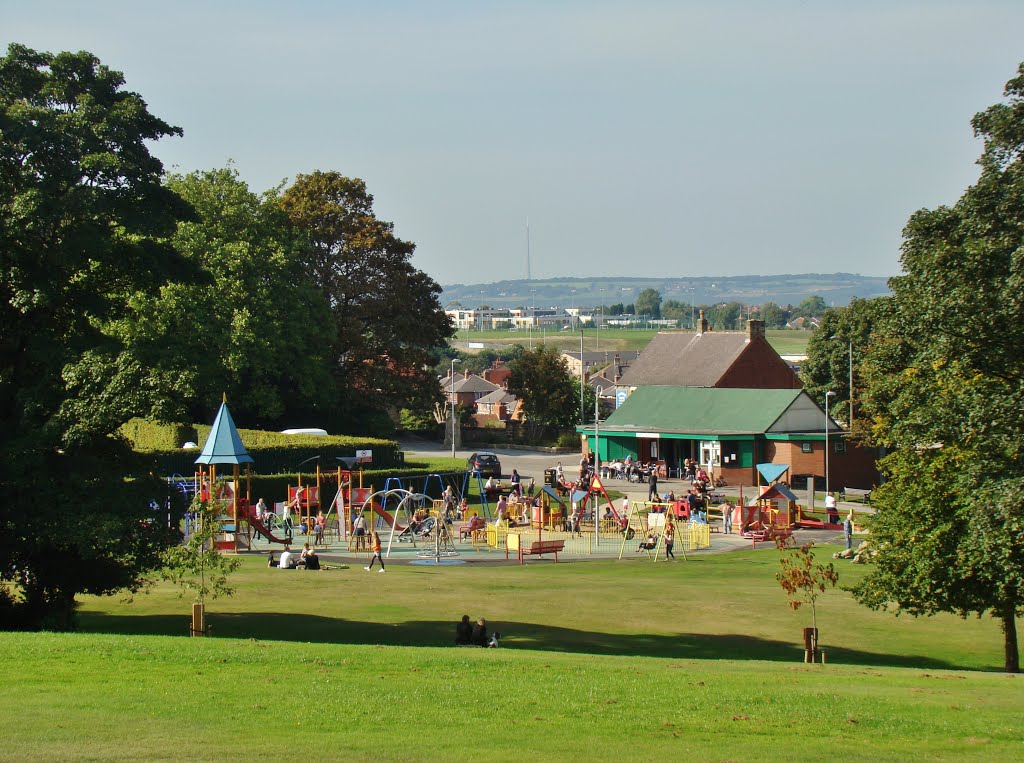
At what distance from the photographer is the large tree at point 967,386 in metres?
A: 20.9

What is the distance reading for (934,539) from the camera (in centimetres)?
2375

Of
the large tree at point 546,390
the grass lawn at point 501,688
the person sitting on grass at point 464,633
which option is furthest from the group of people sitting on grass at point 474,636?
the large tree at point 546,390

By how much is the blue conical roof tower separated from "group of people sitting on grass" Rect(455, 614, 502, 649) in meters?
20.6

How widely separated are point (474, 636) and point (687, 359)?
62470 mm

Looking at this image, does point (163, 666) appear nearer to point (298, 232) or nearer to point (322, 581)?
point (322, 581)

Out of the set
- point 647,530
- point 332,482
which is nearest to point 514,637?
point 647,530

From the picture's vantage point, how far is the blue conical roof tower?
1705 inches

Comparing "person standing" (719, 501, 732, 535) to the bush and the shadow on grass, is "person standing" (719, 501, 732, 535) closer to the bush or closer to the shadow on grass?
the shadow on grass

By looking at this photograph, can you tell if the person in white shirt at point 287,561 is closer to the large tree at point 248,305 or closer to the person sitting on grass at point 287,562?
the person sitting on grass at point 287,562

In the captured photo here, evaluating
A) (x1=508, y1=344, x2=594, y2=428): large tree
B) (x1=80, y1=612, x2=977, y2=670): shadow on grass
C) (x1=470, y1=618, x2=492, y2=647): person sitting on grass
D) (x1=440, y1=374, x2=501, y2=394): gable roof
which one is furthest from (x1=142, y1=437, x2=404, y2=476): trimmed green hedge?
(x1=440, y1=374, x2=501, y2=394): gable roof

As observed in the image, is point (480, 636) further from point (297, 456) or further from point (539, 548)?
point (297, 456)

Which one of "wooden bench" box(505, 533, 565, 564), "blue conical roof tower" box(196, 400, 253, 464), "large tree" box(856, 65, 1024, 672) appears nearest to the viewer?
"large tree" box(856, 65, 1024, 672)

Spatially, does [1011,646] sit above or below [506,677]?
below

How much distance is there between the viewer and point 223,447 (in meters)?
43.6
